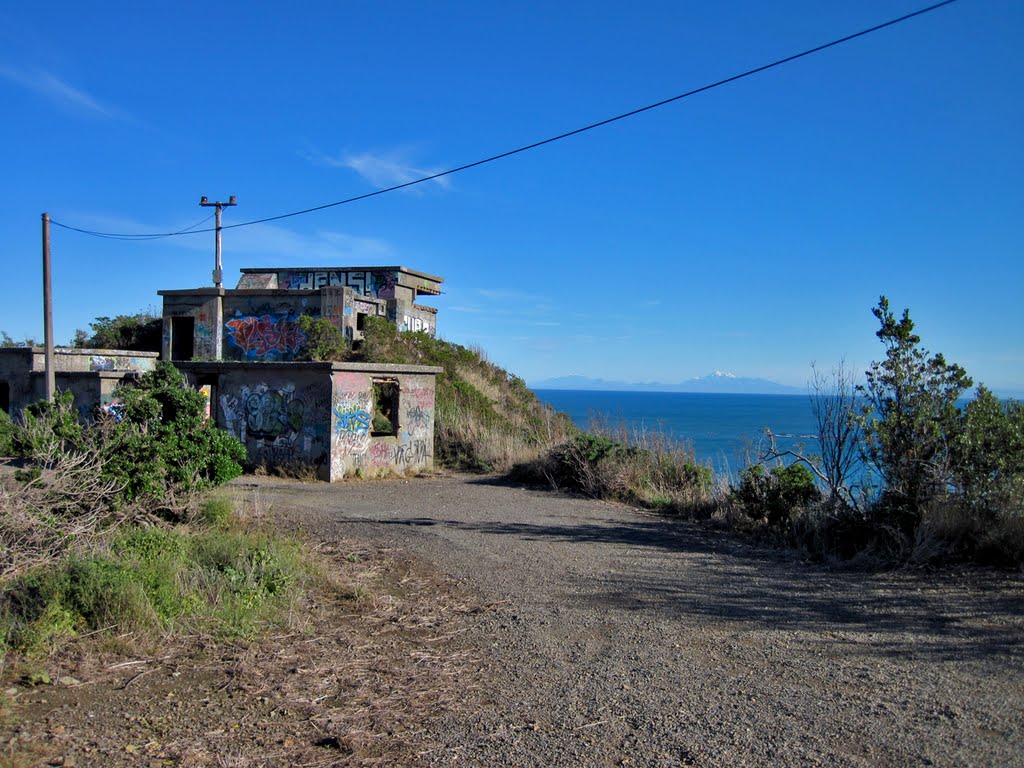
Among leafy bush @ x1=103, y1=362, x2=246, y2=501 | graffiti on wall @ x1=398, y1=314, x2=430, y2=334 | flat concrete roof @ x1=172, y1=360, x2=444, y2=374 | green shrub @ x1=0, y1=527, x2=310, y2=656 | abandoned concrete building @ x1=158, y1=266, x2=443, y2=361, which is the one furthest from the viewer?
graffiti on wall @ x1=398, y1=314, x2=430, y2=334

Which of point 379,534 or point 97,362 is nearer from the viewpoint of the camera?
point 379,534

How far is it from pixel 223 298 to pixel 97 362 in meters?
5.24

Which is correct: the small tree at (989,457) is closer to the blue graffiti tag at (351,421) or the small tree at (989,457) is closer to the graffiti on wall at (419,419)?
the blue graffiti tag at (351,421)

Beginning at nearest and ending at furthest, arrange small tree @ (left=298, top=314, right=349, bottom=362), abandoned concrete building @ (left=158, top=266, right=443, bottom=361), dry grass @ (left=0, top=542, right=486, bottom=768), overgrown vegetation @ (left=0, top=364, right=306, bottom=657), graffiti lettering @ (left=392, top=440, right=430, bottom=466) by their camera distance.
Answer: dry grass @ (left=0, top=542, right=486, bottom=768) → overgrown vegetation @ (left=0, top=364, right=306, bottom=657) → graffiti lettering @ (left=392, top=440, right=430, bottom=466) → small tree @ (left=298, top=314, right=349, bottom=362) → abandoned concrete building @ (left=158, top=266, right=443, bottom=361)

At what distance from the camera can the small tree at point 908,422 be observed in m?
8.66

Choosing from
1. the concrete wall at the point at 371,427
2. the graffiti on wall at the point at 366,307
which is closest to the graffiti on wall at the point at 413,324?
the graffiti on wall at the point at 366,307

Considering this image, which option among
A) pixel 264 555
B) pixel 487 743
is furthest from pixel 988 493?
pixel 264 555

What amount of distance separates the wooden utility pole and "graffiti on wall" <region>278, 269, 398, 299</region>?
46.5ft

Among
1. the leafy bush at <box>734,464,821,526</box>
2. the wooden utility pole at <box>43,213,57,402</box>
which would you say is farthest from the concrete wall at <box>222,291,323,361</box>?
A: the leafy bush at <box>734,464,821,526</box>

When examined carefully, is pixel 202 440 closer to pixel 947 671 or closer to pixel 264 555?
pixel 264 555

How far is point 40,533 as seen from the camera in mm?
6645

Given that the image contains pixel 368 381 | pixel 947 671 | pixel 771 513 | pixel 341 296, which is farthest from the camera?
pixel 341 296

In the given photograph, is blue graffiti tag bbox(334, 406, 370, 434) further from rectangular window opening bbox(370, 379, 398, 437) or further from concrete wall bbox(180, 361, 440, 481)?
rectangular window opening bbox(370, 379, 398, 437)

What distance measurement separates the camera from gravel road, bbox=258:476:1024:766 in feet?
13.6
